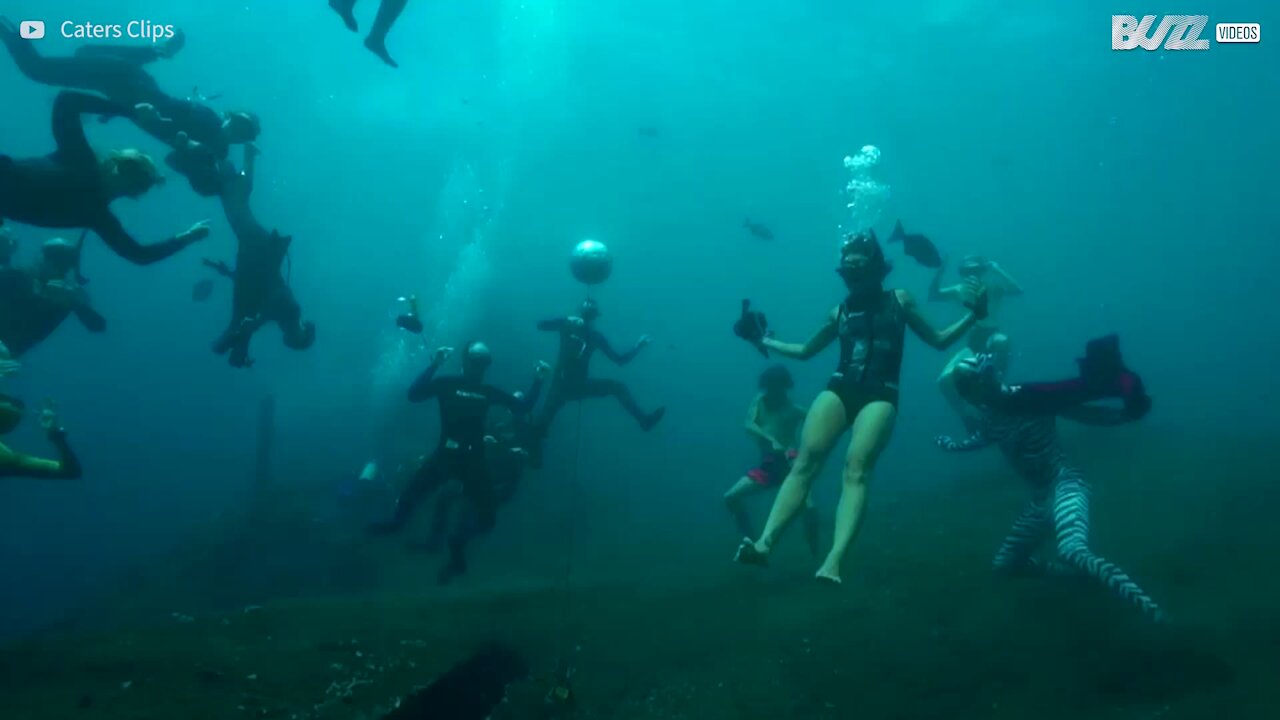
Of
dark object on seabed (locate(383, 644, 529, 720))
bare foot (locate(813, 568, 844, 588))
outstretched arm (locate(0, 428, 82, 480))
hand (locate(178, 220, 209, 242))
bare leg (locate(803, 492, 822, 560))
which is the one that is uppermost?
hand (locate(178, 220, 209, 242))

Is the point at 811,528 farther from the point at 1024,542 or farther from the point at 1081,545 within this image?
the point at 1081,545

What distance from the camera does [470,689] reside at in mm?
6148

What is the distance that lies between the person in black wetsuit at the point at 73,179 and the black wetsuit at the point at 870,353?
22.4 feet

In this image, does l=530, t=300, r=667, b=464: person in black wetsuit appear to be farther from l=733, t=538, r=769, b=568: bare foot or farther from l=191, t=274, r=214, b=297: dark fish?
l=191, t=274, r=214, b=297: dark fish

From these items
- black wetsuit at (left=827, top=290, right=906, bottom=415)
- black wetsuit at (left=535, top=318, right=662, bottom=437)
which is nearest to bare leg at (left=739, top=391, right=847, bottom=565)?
black wetsuit at (left=827, top=290, right=906, bottom=415)

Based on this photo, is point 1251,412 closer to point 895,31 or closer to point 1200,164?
point 895,31

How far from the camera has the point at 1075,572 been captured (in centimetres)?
745

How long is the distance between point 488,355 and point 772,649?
5.18 meters

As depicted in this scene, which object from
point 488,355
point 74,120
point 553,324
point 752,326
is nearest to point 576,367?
point 553,324

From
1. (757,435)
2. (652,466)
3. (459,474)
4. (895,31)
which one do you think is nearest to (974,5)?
(895,31)

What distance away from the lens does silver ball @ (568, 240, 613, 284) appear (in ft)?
36.7

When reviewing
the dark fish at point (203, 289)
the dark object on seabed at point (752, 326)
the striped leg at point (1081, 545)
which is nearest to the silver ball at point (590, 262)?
the dark object on seabed at point (752, 326)

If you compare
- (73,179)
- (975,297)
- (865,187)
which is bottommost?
(975,297)

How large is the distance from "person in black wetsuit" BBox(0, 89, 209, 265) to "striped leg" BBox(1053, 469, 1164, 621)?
31.7 ft
